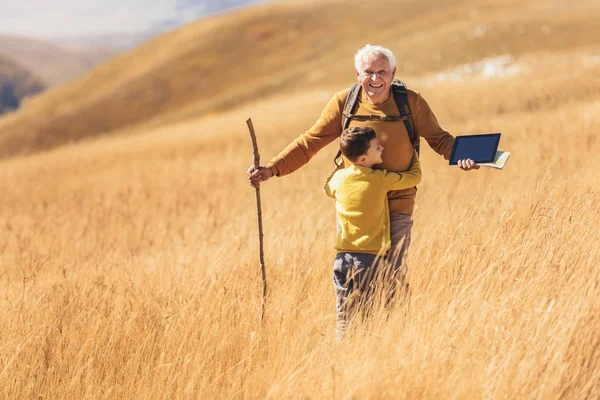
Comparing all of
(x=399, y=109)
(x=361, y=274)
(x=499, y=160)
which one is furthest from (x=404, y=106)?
(x=361, y=274)

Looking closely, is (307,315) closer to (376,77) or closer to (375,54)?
(376,77)

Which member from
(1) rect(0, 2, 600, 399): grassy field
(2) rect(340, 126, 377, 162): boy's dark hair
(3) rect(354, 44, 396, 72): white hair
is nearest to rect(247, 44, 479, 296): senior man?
(3) rect(354, 44, 396, 72): white hair

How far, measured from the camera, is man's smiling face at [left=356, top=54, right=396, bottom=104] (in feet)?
13.5

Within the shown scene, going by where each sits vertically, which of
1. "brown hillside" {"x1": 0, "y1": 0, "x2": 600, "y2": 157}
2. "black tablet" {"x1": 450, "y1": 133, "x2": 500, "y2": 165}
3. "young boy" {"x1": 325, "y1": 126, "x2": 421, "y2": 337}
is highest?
"brown hillside" {"x1": 0, "y1": 0, "x2": 600, "y2": 157}

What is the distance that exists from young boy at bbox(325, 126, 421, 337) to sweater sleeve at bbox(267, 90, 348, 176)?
19.0 inches

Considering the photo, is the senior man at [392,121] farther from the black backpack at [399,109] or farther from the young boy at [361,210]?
the young boy at [361,210]

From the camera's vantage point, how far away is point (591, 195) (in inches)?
182

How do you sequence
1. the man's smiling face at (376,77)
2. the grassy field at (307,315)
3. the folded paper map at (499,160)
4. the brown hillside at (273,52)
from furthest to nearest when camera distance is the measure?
the brown hillside at (273,52) < the man's smiling face at (376,77) < the folded paper map at (499,160) < the grassy field at (307,315)

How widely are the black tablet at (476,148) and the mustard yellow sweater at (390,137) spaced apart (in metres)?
0.30

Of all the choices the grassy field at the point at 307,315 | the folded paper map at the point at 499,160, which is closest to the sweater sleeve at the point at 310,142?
the grassy field at the point at 307,315

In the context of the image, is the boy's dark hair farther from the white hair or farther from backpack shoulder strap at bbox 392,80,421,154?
the white hair

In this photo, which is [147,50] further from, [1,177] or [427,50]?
[1,177]

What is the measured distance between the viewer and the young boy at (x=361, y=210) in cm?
397

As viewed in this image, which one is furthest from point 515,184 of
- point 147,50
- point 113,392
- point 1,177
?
point 147,50
